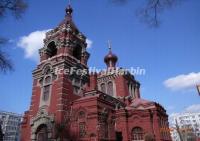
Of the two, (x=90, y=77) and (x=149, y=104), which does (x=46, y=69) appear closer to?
(x=90, y=77)

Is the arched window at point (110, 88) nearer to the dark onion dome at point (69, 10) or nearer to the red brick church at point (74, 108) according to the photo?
the red brick church at point (74, 108)

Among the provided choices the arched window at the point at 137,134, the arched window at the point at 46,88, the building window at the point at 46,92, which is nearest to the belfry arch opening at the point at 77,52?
the arched window at the point at 46,88

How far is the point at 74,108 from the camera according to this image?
89.5ft

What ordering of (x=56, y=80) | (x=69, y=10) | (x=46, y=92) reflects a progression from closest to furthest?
1. (x=56, y=80)
2. (x=46, y=92)
3. (x=69, y=10)

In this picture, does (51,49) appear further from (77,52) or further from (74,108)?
(74,108)

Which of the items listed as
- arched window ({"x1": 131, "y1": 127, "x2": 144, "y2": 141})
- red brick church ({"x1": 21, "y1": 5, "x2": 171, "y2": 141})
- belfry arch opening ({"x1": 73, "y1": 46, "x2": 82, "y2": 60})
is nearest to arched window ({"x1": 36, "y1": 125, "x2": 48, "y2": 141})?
red brick church ({"x1": 21, "y1": 5, "x2": 171, "y2": 141})

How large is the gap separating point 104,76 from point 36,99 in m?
14.8

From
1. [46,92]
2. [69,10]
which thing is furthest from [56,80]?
[69,10]

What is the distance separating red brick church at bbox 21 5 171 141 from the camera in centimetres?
2567

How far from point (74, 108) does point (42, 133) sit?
5320 millimetres

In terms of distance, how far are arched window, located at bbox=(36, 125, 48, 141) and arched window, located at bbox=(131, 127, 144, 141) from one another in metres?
11.4

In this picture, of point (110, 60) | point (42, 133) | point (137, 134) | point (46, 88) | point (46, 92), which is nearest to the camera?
point (42, 133)

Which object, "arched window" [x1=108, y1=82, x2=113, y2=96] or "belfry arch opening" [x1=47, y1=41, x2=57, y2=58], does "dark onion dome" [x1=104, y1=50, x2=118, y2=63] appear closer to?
"arched window" [x1=108, y1=82, x2=113, y2=96]

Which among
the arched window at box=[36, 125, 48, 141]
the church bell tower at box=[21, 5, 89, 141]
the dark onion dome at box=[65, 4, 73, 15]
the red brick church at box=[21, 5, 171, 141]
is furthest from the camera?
the dark onion dome at box=[65, 4, 73, 15]
